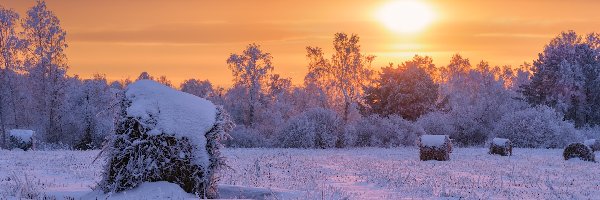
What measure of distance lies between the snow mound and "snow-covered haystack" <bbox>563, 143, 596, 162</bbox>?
23488mm

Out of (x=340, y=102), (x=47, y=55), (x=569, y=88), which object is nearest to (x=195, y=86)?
(x=340, y=102)

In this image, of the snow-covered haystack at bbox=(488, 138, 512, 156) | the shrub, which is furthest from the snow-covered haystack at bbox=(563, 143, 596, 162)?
the shrub

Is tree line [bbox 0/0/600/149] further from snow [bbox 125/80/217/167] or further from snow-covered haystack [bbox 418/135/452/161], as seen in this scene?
snow [bbox 125/80/217/167]

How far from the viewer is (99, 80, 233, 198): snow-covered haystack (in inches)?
463

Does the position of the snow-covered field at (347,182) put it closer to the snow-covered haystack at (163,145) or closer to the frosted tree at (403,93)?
the snow-covered haystack at (163,145)

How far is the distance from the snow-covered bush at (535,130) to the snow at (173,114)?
34.5 meters

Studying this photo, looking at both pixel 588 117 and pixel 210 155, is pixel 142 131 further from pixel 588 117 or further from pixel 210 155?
pixel 588 117

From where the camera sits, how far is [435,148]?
28.6 metres

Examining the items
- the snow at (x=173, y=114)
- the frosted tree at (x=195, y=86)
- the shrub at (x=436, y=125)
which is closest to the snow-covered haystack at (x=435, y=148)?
the shrub at (x=436, y=125)

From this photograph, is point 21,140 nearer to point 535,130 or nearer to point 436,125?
point 436,125

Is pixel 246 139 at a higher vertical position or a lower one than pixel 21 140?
lower

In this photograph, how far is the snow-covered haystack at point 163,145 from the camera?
11.8 metres

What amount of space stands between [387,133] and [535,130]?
9.70 m

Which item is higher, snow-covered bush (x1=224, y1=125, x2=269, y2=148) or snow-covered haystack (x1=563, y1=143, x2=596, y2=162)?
snow-covered haystack (x1=563, y1=143, x2=596, y2=162)
